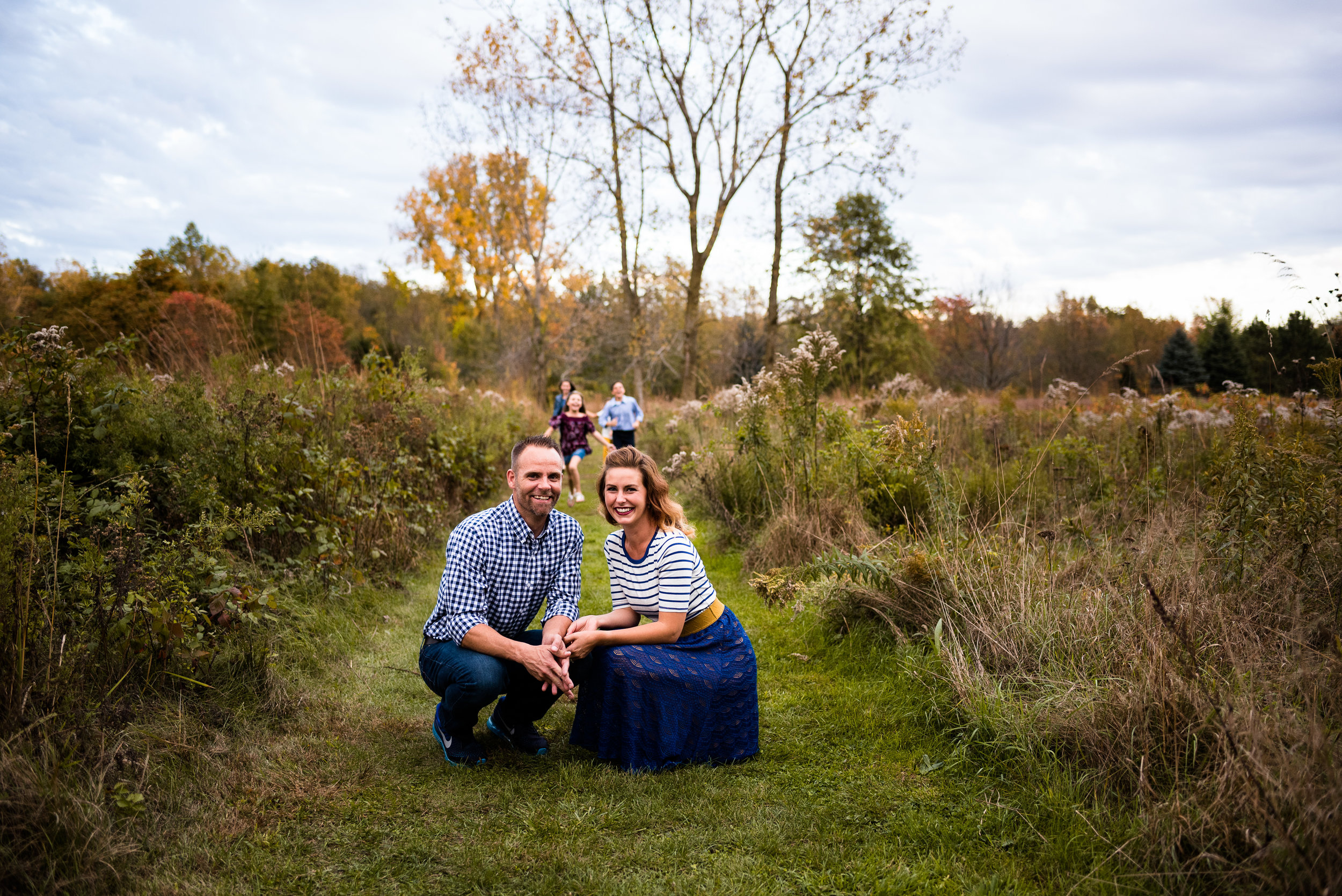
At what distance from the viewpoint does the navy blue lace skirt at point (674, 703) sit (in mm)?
3307

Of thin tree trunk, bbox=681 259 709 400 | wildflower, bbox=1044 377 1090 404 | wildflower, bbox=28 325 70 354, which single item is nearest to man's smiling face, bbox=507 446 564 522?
wildflower, bbox=28 325 70 354

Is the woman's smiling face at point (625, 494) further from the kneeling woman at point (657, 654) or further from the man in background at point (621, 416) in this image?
the man in background at point (621, 416)

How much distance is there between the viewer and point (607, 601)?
20.9 feet

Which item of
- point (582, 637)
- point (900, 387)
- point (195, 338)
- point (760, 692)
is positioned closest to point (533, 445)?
Answer: point (582, 637)

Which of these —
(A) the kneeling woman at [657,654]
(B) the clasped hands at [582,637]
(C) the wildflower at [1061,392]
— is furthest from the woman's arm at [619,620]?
(C) the wildflower at [1061,392]

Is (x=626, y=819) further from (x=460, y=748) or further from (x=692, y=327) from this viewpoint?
(x=692, y=327)

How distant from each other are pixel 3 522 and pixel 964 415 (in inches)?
379

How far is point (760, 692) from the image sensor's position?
4324 millimetres

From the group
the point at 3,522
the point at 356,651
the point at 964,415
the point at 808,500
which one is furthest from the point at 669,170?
the point at 3,522

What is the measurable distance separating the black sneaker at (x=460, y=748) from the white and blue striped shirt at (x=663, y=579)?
88cm

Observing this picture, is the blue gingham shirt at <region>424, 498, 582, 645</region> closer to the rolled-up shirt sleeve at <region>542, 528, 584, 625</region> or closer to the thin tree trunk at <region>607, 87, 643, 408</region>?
the rolled-up shirt sleeve at <region>542, 528, 584, 625</region>

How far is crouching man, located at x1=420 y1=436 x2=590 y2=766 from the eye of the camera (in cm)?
323

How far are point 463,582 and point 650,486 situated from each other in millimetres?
927

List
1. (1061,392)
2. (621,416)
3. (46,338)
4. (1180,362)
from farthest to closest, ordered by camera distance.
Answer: (1180,362) < (621,416) < (1061,392) < (46,338)
